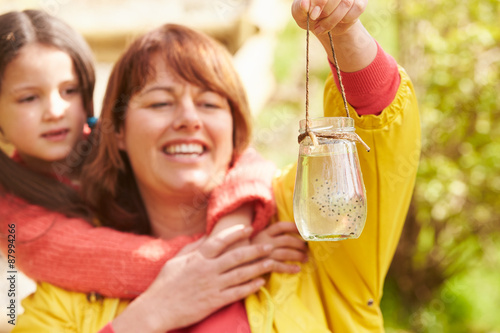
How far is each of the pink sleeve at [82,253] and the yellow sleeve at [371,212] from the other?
45 cm

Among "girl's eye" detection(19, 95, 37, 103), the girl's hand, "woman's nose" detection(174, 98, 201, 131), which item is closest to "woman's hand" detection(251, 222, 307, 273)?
"woman's nose" detection(174, 98, 201, 131)

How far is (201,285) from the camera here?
4.93 feet

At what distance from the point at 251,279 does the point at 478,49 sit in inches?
86.7

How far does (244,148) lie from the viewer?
1839mm

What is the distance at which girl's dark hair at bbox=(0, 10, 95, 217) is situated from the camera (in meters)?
1.75

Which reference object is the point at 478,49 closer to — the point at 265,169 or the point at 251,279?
the point at 265,169

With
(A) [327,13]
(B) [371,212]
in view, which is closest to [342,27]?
(A) [327,13]

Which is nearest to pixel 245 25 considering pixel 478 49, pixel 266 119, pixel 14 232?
pixel 266 119

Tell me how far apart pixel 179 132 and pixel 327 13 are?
76 centimetres

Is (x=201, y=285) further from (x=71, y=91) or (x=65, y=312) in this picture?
(x=71, y=91)

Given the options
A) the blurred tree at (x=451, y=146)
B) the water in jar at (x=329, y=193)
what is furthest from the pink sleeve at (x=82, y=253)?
the blurred tree at (x=451, y=146)

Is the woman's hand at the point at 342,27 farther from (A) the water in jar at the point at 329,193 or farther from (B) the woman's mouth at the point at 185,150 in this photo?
(B) the woman's mouth at the point at 185,150

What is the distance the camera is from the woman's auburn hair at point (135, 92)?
1.68m

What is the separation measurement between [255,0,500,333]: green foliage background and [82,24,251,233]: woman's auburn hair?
5.54 feet
